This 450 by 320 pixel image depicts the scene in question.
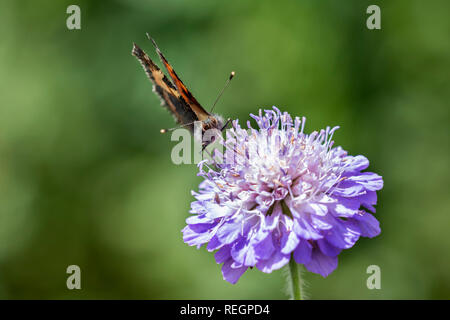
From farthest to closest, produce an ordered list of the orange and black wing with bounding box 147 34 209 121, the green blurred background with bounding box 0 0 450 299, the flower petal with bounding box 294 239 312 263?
the green blurred background with bounding box 0 0 450 299 → the orange and black wing with bounding box 147 34 209 121 → the flower petal with bounding box 294 239 312 263

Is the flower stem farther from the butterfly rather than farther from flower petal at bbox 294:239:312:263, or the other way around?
the butterfly

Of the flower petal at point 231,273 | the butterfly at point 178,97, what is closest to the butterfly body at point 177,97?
the butterfly at point 178,97

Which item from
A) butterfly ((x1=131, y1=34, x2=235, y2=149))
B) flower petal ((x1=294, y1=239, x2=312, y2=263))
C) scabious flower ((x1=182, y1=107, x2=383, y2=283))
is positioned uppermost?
butterfly ((x1=131, y1=34, x2=235, y2=149))

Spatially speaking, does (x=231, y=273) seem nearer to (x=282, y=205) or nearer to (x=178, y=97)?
(x=282, y=205)

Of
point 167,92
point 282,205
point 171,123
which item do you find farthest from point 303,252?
point 171,123

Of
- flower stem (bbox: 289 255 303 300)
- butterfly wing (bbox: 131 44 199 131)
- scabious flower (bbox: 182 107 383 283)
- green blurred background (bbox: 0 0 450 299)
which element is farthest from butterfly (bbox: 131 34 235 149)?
green blurred background (bbox: 0 0 450 299)
